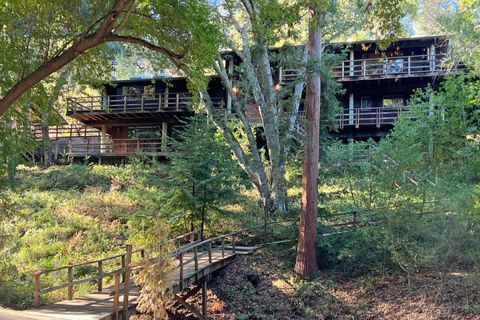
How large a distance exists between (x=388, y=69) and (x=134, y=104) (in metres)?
17.5

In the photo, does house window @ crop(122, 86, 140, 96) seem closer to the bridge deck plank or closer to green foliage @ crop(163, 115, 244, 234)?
green foliage @ crop(163, 115, 244, 234)

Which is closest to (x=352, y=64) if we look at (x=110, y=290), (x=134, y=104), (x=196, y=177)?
(x=134, y=104)

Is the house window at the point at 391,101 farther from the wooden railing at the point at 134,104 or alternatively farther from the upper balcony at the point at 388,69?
the wooden railing at the point at 134,104

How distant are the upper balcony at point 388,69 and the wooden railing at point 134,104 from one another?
23.7 ft

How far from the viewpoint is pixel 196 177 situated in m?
13.4

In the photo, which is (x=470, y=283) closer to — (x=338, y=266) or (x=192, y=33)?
(x=338, y=266)

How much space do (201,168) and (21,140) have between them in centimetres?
599

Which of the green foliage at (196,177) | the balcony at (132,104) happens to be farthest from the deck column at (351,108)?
the green foliage at (196,177)

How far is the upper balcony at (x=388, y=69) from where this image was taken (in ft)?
81.9

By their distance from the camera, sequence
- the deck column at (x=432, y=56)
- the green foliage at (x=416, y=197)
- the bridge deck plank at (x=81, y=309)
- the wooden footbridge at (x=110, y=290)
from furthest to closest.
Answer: the deck column at (x=432, y=56), the green foliage at (x=416, y=197), the wooden footbridge at (x=110, y=290), the bridge deck plank at (x=81, y=309)

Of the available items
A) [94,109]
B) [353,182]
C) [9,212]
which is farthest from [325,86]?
[94,109]

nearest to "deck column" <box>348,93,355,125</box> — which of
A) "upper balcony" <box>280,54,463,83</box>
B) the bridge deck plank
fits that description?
"upper balcony" <box>280,54,463,83</box>

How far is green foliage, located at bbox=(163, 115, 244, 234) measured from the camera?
13227mm

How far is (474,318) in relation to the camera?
8891 millimetres
